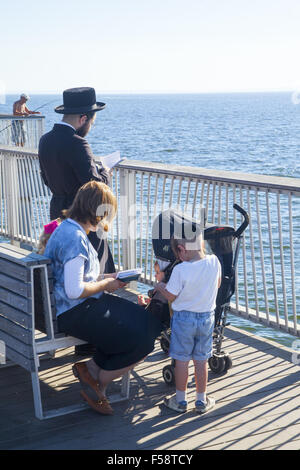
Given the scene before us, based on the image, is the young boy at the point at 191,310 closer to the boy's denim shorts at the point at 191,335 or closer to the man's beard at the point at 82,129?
the boy's denim shorts at the point at 191,335

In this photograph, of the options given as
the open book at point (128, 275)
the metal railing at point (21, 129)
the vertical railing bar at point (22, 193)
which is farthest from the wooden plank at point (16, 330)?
the metal railing at point (21, 129)

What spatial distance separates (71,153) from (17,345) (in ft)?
4.35

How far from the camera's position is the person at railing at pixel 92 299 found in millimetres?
3818

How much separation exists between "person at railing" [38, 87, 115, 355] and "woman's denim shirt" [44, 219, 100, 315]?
0.79 m

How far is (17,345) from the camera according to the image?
13.1 feet

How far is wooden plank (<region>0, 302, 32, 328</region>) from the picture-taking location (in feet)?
12.6

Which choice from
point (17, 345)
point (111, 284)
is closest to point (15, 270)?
point (17, 345)

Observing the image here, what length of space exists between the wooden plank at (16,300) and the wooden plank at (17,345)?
20cm

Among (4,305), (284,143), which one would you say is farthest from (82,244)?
(284,143)

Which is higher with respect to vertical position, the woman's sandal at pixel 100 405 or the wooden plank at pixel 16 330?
the wooden plank at pixel 16 330

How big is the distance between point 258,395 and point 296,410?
30 centimetres

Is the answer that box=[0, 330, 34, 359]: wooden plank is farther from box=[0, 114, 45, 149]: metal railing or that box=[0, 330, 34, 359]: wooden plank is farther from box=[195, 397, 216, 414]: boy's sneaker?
box=[0, 114, 45, 149]: metal railing

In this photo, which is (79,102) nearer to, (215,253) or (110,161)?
(110,161)
